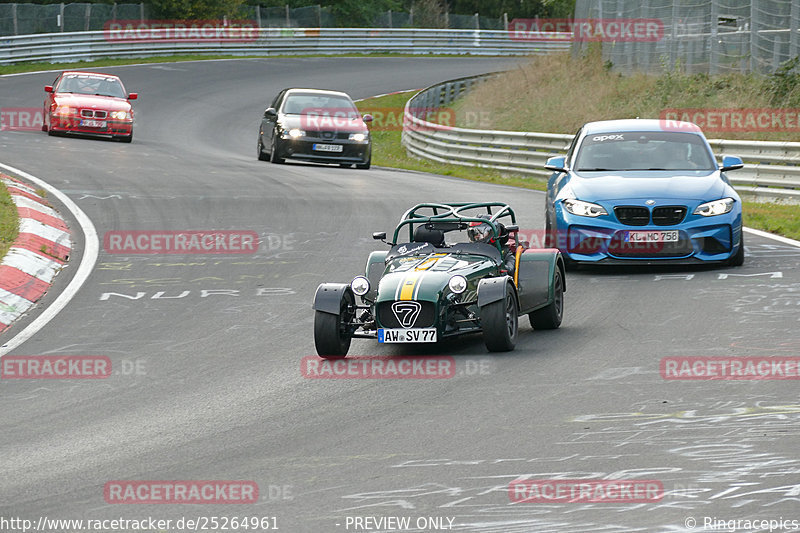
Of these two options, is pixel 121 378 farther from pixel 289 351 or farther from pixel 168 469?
pixel 168 469

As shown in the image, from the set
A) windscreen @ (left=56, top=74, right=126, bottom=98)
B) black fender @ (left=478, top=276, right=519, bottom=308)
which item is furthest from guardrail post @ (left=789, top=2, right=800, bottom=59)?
black fender @ (left=478, top=276, right=519, bottom=308)

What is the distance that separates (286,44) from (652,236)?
151 feet

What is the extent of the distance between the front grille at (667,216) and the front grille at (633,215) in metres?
0.09

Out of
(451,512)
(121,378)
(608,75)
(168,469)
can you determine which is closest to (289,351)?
(121,378)

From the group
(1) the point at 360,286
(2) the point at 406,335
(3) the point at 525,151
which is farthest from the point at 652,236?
(3) the point at 525,151

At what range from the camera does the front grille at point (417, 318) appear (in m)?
9.44

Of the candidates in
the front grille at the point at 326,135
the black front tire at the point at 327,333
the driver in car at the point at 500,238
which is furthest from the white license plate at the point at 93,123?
the black front tire at the point at 327,333

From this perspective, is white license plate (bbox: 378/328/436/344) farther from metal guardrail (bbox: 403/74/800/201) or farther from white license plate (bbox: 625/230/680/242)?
metal guardrail (bbox: 403/74/800/201)

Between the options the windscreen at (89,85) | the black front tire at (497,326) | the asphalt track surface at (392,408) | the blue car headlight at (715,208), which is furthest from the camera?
the windscreen at (89,85)

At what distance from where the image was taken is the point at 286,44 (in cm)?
5759

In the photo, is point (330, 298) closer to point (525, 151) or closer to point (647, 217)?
point (647, 217)

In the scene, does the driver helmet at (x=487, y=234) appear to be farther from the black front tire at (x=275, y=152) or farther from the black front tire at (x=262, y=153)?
the black front tire at (x=262, y=153)

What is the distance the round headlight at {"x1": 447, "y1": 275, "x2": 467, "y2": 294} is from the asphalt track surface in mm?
516

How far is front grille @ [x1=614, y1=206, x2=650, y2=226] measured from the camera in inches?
525
